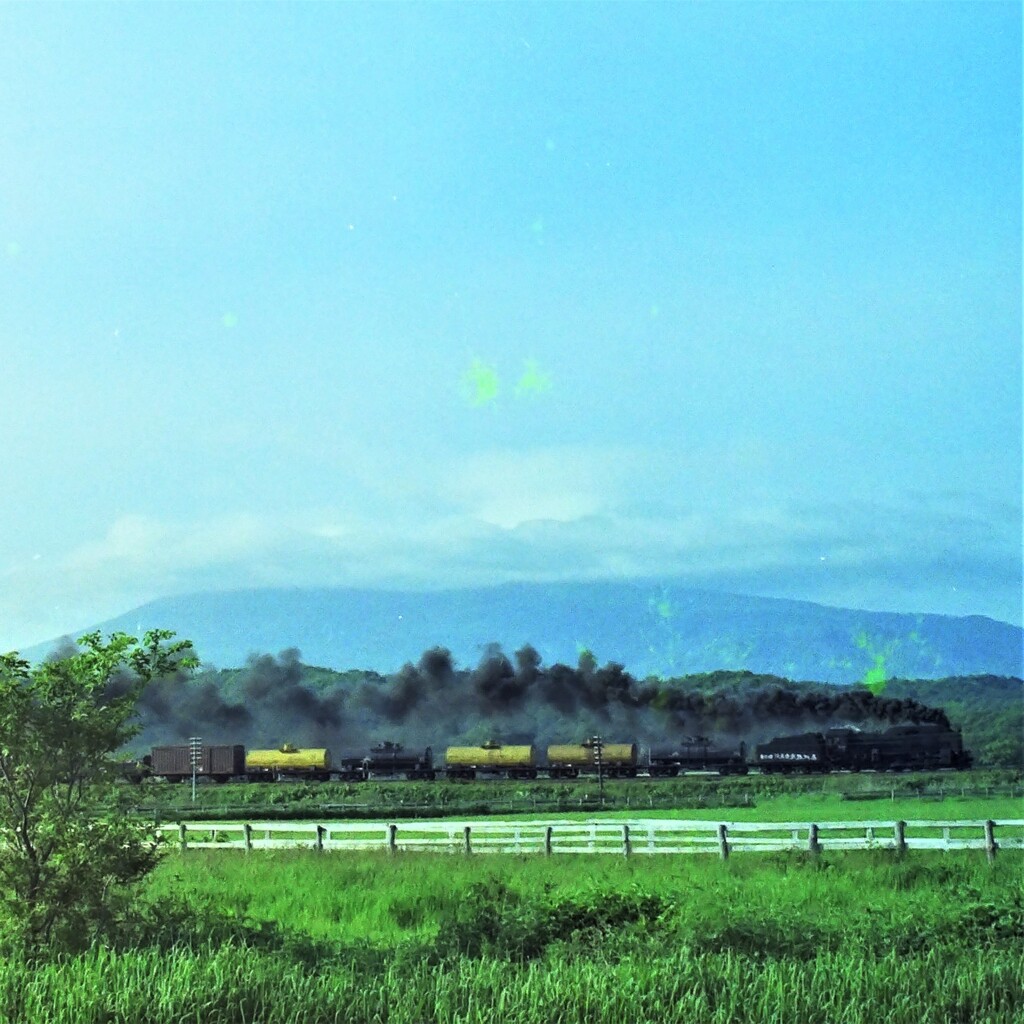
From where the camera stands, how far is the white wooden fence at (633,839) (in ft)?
89.4

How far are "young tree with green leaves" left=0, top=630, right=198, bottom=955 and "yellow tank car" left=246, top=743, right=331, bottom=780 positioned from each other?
67.1 metres

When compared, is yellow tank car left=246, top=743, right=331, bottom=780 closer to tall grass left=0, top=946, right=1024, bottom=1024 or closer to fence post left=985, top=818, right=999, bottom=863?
fence post left=985, top=818, right=999, bottom=863

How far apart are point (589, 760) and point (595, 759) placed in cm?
137

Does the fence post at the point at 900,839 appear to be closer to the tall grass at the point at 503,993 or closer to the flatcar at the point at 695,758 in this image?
the tall grass at the point at 503,993

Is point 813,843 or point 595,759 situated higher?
point 813,843

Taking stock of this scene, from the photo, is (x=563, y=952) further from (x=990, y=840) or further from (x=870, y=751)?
(x=870, y=751)

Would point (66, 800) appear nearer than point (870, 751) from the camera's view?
Yes

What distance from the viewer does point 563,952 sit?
53.1ft

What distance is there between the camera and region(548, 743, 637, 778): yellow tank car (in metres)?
76.4

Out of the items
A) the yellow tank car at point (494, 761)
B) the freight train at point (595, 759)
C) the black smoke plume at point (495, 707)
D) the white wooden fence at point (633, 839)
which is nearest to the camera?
the white wooden fence at point (633, 839)

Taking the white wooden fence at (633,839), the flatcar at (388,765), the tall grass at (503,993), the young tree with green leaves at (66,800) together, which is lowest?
the flatcar at (388,765)

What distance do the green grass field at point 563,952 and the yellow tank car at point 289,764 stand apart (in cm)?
5623

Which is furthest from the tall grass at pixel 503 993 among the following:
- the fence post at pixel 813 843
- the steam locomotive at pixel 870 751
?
the steam locomotive at pixel 870 751

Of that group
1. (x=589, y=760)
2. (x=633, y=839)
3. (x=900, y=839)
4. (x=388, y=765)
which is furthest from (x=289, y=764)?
(x=900, y=839)
